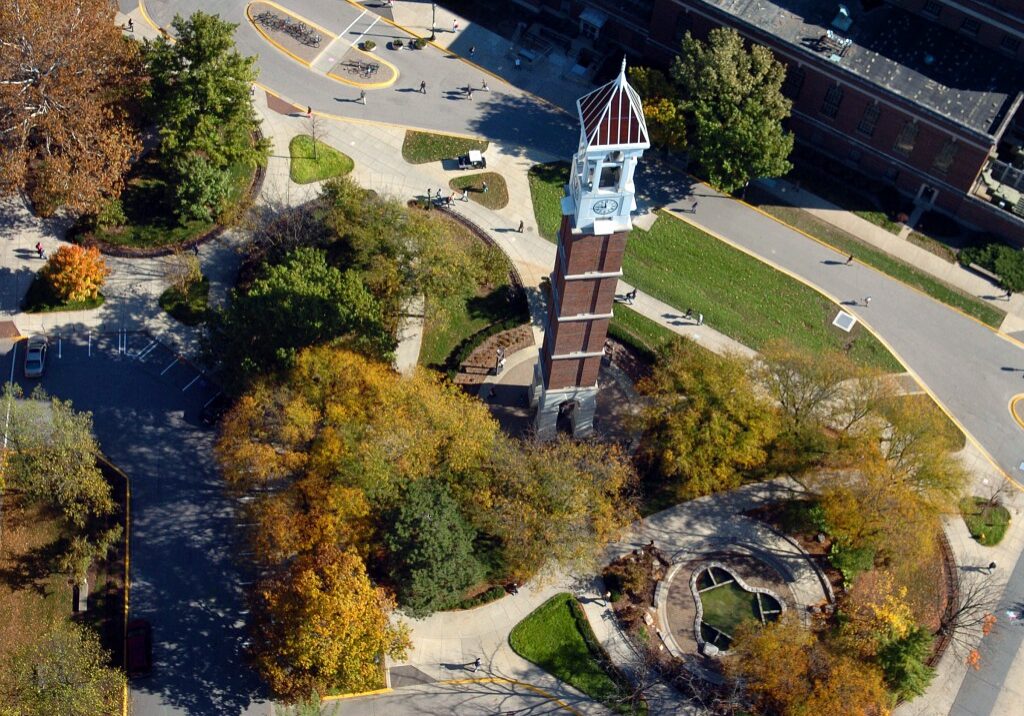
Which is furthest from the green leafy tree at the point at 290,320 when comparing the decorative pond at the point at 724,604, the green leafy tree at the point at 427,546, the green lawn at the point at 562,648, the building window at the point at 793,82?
the building window at the point at 793,82

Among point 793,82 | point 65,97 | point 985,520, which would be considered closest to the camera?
point 985,520

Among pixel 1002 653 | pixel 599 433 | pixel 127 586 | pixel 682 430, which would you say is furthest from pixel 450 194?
pixel 1002 653

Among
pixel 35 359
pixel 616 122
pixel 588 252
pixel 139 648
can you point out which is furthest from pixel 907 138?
pixel 35 359

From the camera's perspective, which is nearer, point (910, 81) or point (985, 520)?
point (985, 520)

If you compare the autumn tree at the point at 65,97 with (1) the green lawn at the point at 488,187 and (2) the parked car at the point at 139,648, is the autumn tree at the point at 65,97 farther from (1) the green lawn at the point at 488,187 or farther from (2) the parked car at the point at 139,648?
(2) the parked car at the point at 139,648

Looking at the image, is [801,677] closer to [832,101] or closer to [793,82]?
[832,101]

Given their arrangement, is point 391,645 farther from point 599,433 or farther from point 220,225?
point 220,225

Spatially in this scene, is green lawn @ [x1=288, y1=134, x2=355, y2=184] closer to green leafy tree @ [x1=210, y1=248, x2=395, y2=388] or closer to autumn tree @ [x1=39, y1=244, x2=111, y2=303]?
green leafy tree @ [x1=210, y1=248, x2=395, y2=388]
